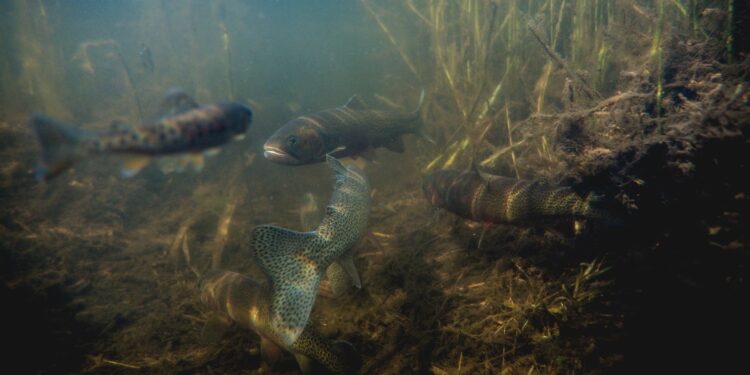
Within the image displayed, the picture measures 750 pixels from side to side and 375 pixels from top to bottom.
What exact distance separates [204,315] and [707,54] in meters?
7.14

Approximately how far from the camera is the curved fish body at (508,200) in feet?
12.2

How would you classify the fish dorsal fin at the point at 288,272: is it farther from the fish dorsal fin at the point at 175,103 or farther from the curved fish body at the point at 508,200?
the curved fish body at the point at 508,200

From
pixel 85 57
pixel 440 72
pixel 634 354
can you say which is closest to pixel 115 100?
pixel 85 57

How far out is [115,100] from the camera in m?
22.0

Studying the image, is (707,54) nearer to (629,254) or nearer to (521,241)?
(629,254)

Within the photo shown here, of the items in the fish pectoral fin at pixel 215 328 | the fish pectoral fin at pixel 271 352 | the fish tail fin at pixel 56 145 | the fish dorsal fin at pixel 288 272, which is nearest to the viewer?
the fish tail fin at pixel 56 145

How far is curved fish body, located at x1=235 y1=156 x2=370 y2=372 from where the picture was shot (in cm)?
322

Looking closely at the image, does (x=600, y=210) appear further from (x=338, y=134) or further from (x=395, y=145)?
(x=395, y=145)

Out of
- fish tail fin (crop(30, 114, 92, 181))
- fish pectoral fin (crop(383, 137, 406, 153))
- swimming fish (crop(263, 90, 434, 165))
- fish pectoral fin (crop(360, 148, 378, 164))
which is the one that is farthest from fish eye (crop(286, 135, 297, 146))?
fish tail fin (crop(30, 114, 92, 181))

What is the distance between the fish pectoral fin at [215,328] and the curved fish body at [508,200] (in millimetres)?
3672

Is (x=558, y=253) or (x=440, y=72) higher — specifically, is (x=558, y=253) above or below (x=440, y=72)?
below

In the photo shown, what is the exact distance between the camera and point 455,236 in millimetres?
5215

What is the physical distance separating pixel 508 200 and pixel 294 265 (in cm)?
288

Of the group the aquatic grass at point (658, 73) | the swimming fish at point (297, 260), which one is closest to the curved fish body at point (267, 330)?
the swimming fish at point (297, 260)
